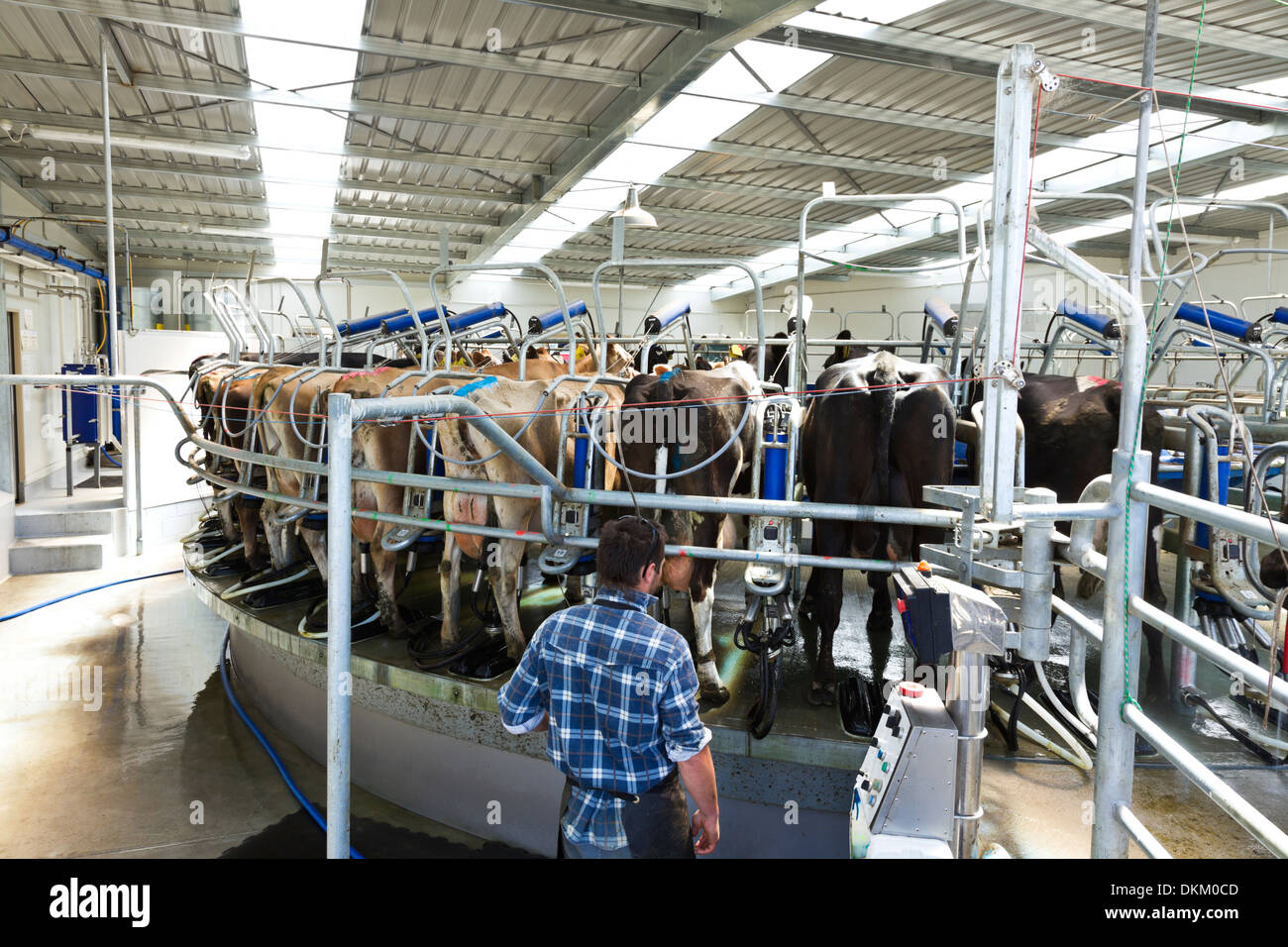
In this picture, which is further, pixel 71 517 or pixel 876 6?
pixel 71 517

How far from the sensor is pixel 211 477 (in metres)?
6.21

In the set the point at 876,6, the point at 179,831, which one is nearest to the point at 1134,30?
the point at 876,6

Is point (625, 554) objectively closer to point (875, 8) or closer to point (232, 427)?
point (232, 427)

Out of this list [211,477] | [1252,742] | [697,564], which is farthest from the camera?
[211,477]

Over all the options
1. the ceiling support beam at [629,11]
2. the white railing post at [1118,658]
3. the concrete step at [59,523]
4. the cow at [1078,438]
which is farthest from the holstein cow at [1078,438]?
the concrete step at [59,523]

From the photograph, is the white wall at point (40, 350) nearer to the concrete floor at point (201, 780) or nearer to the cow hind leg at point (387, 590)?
the concrete floor at point (201, 780)

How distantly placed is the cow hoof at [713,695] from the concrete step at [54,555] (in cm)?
861

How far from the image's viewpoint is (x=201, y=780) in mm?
4816

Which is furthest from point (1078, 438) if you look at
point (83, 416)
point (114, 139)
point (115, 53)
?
point (83, 416)

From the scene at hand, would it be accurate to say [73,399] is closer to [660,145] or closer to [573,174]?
[573,174]

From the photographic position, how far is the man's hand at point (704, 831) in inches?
94.2

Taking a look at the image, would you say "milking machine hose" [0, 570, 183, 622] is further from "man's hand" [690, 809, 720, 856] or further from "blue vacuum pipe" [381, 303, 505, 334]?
"man's hand" [690, 809, 720, 856]

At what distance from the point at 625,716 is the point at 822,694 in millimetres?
1734

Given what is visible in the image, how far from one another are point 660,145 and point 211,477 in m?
6.49
